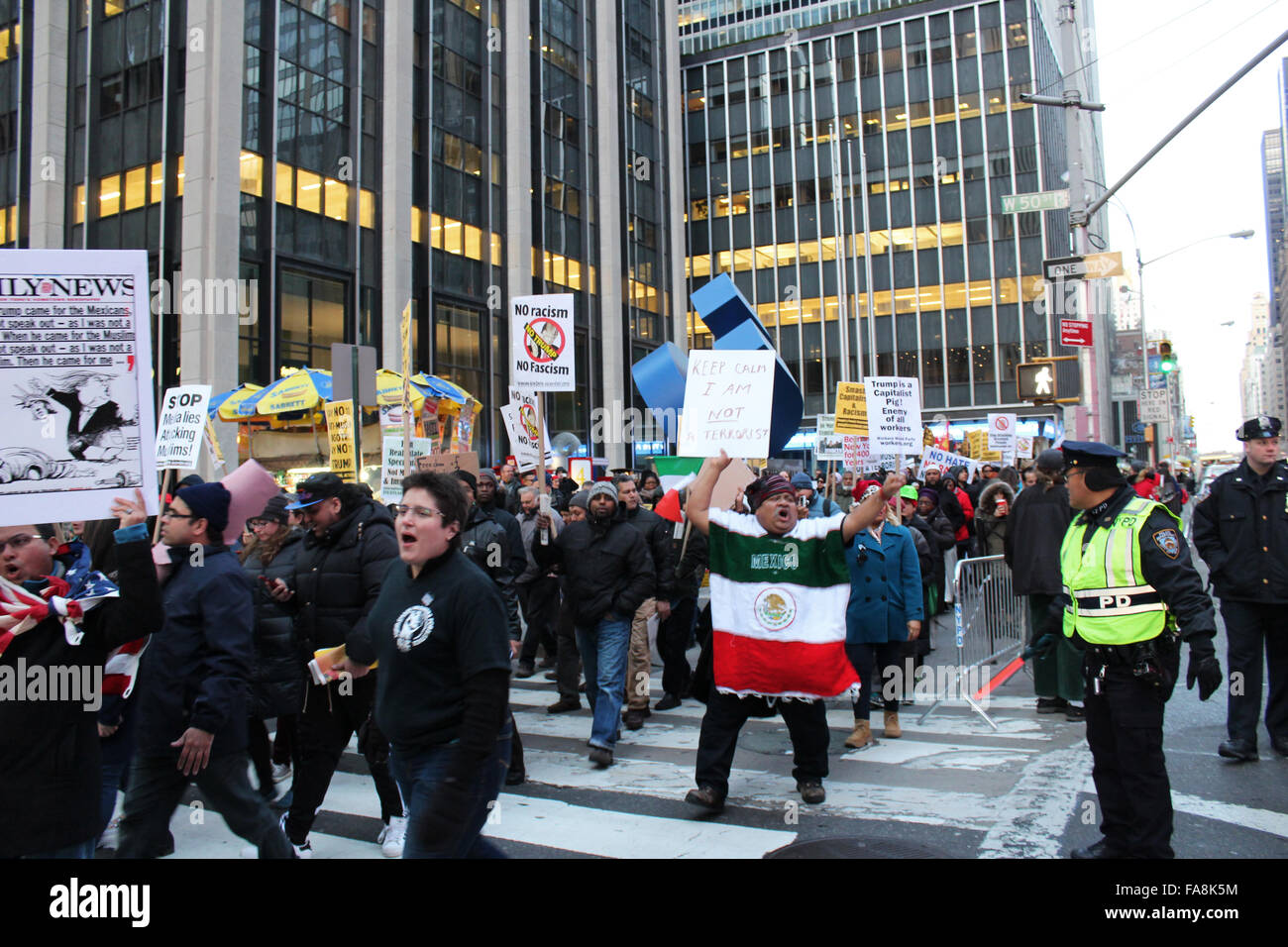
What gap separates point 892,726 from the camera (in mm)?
7262

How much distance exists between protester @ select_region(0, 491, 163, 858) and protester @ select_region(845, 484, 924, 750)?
16.9ft

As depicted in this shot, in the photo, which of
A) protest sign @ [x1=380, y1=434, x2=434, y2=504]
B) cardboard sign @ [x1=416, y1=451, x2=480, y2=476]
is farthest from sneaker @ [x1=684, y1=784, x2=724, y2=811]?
protest sign @ [x1=380, y1=434, x2=434, y2=504]

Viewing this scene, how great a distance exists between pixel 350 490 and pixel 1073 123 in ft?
42.2

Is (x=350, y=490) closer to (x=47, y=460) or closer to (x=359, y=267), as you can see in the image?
(x=47, y=460)

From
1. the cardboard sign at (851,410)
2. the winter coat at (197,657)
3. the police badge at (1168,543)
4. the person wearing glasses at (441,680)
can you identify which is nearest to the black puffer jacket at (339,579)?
→ the winter coat at (197,657)

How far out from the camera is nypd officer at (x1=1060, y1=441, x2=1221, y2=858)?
170 inches

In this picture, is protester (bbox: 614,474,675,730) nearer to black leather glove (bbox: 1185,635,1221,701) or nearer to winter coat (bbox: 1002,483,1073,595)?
winter coat (bbox: 1002,483,1073,595)

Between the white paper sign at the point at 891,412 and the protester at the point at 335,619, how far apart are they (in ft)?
19.6

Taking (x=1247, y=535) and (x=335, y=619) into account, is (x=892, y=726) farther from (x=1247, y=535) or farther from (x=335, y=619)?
(x=335, y=619)

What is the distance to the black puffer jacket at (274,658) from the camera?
5.27 metres

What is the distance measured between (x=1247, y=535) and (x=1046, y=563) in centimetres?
168

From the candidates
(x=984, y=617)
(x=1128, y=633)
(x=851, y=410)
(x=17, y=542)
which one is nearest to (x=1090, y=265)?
(x=851, y=410)

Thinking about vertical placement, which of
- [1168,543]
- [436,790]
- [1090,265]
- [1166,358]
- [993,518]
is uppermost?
[1166,358]
